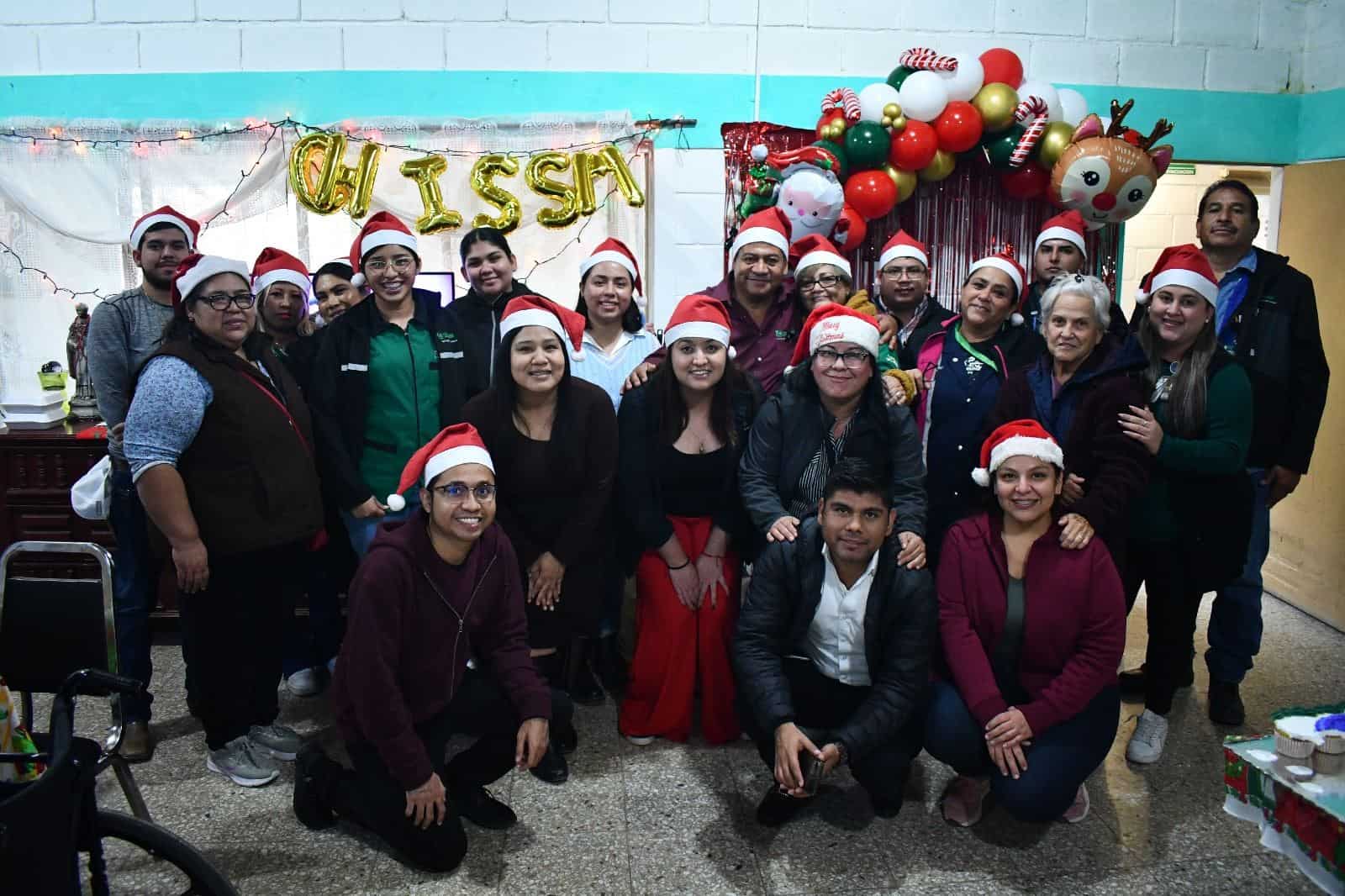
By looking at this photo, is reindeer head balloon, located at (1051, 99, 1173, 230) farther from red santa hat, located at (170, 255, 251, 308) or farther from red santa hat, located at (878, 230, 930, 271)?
red santa hat, located at (170, 255, 251, 308)

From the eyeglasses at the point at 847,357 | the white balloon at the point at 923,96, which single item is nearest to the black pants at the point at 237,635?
the eyeglasses at the point at 847,357

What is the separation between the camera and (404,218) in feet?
13.3

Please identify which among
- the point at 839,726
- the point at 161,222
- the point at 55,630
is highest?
the point at 161,222

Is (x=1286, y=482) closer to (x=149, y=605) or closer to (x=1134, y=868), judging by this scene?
(x=1134, y=868)

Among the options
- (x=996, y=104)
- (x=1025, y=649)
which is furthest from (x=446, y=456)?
(x=996, y=104)

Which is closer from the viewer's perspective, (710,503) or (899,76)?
(710,503)

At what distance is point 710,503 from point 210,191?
106 inches

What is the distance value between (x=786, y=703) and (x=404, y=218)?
2723mm

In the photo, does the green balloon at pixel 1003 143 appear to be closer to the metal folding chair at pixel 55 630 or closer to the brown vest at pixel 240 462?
the brown vest at pixel 240 462

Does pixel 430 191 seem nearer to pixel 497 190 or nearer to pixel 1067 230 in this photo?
pixel 497 190

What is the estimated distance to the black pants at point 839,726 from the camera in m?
2.38

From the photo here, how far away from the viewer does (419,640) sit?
2.22 m

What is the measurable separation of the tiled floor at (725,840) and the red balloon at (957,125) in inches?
87.2

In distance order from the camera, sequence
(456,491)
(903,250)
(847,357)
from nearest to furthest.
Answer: (456,491)
(847,357)
(903,250)
